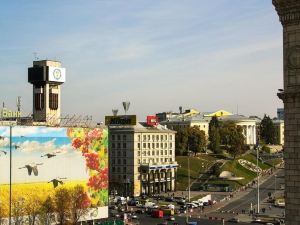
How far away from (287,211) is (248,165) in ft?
437

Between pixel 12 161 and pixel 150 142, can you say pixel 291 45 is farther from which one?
pixel 150 142

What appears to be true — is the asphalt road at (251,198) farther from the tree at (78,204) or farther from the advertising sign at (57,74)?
the advertising sign at (57,74)

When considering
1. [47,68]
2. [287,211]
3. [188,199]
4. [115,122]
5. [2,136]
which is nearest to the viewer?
[287,211]

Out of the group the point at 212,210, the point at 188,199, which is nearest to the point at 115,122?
the point at 188,199

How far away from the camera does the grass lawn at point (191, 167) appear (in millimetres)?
152500

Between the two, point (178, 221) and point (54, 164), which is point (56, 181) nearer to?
point (54, 164)

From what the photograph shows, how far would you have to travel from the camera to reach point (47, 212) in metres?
92.4

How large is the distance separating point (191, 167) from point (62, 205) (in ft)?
243

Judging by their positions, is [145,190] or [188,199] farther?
[145,190]

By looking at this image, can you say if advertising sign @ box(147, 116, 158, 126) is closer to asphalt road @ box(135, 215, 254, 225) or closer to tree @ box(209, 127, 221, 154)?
tree @ box(209, 127, 221, 154)

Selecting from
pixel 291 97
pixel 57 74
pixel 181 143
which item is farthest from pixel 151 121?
pixel 291 97

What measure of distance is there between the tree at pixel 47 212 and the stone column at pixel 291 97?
59838 mm

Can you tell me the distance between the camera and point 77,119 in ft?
347

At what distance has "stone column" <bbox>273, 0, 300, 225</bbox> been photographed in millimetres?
39781
